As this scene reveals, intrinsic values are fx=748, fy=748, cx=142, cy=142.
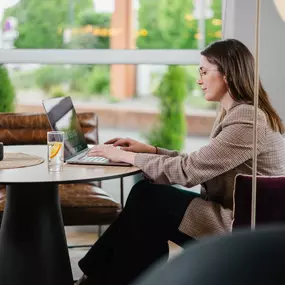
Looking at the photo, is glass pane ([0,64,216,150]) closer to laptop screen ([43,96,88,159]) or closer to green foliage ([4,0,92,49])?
green foliage ([4,0,92,49])

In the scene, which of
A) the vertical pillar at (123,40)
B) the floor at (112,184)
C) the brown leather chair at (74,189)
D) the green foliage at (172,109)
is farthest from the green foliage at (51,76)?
the brown leather chair at (74,189)

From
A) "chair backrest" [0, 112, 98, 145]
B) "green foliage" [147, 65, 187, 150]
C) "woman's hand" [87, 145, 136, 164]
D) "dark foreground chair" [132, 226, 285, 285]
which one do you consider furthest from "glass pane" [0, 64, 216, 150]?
"dark foreground chair" [132, 226, 285, 285]

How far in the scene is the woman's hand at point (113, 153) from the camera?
292 cm

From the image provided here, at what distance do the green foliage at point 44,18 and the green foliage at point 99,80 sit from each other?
10.9 inches

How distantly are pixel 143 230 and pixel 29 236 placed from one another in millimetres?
465

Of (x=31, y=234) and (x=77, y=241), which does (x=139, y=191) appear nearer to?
(x=31, y=234)

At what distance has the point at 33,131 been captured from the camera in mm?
3996

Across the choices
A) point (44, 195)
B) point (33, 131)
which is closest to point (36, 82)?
point (33, 131)

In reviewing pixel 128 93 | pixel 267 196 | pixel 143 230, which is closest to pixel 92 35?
pixel 128 93

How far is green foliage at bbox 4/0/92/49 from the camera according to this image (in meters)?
4.75

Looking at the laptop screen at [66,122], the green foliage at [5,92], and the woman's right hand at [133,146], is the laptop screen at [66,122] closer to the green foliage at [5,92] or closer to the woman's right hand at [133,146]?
the woman's right hand at [133,146]

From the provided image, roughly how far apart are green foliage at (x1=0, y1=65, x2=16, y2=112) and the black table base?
1748mm

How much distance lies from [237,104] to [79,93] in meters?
2.05

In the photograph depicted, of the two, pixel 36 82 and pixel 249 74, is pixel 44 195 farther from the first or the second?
pixel 36 82
